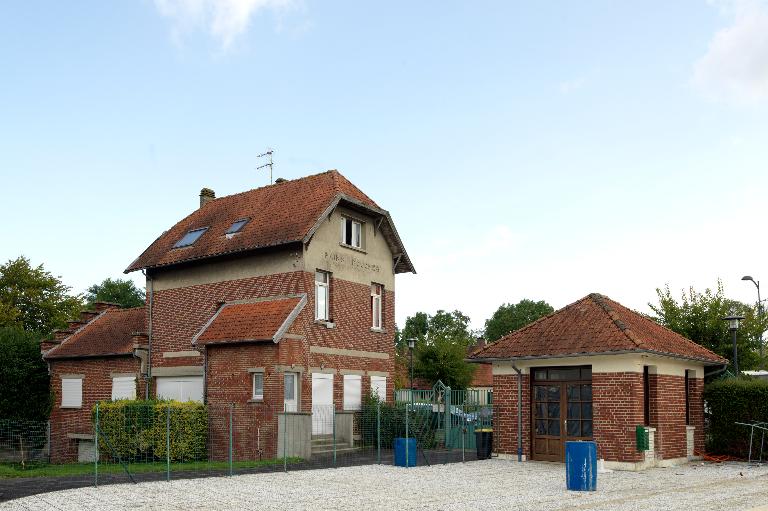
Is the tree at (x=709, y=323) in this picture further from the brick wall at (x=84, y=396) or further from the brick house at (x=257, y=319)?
the brick wall at (x=84, y=396)

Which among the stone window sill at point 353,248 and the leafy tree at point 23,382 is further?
the leafy tree at point 23,382

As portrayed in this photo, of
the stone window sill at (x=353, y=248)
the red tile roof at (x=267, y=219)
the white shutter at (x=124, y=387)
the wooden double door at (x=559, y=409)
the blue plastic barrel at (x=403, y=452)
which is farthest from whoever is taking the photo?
the white shutter at (x=124, y=387)

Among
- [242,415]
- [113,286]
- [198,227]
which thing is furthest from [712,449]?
[113,286]

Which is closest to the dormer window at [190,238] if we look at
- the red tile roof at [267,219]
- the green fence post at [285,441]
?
the red tile roof at [267,219]

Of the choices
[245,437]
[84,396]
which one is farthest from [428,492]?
[84,396]

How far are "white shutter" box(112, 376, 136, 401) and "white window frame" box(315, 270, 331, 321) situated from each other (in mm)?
7682

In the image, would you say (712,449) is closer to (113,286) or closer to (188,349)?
(188,349)

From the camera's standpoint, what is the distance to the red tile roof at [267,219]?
88.4 feet

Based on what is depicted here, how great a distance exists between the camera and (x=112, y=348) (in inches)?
1189

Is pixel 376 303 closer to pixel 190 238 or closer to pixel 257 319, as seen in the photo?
pixel 257 319

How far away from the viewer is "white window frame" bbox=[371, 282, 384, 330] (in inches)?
1178

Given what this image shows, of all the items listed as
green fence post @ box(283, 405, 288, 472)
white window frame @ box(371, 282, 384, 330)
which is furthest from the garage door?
white window frame @ box(371, 282, 384, 330)

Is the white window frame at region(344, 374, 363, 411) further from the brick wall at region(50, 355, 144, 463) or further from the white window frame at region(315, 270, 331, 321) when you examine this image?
the brick wall at region(50, 355, 144, 463)

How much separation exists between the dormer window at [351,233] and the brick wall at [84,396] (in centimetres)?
878
